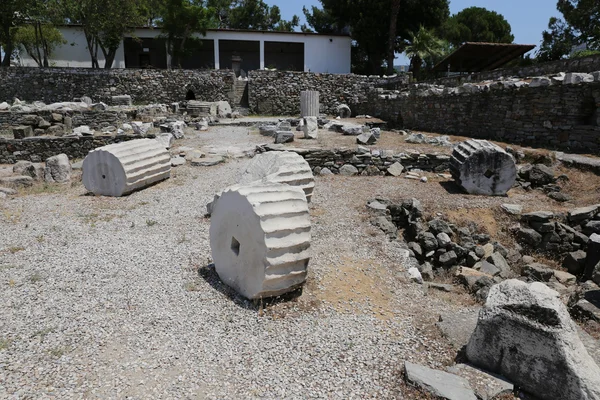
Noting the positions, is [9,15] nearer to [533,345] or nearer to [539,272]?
[539,272]

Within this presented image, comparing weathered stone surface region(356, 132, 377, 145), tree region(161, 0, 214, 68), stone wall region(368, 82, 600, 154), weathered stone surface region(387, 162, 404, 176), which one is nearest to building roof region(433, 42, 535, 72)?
stone wall region(368, 82, 600, 154)

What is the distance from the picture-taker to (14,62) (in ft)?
99.7

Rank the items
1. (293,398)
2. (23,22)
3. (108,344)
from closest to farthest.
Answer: (293,398) → (108,344) → (23,22)

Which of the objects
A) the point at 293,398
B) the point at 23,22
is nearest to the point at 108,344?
the point at 293,398

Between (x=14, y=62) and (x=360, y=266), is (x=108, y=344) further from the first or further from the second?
(x=14, y=62)

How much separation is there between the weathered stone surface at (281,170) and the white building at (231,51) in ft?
80.7

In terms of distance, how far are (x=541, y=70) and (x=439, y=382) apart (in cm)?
1485

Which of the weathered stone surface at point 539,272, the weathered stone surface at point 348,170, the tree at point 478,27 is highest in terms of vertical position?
the tree at point 478,27

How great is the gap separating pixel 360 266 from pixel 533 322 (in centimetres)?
245

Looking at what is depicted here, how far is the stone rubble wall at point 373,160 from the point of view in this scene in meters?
10.7

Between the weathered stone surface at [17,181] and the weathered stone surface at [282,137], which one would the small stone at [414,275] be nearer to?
the weathered stone surface at [282,137]

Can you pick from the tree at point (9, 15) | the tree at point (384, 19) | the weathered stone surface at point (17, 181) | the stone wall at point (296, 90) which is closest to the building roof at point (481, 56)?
the stone wall at point (296, 90)

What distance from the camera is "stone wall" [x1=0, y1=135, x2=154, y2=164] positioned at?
1235 cm

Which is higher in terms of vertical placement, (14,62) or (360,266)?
(14,62)
